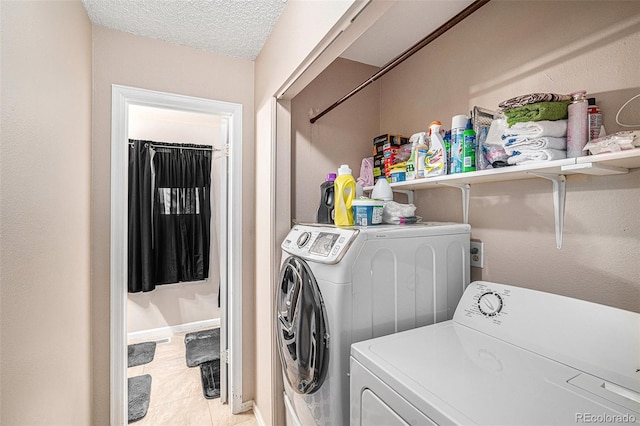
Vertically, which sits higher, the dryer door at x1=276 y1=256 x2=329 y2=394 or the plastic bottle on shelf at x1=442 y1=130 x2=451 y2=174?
the plastic bottle on shelf at x1=442 y1=130 x2=451 y2=174

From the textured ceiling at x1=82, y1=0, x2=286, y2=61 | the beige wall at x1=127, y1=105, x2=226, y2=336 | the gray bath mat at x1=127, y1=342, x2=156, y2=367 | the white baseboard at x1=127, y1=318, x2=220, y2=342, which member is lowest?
the gray bath mat at x1=127, y1=342, x2=156, y2=367

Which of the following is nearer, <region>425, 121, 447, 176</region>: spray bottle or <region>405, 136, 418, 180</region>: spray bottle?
<region>425, 121, 447, 176</region>: spray bottle

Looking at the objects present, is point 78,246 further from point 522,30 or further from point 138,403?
point 522,30

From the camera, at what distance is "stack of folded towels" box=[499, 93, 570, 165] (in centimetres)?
100

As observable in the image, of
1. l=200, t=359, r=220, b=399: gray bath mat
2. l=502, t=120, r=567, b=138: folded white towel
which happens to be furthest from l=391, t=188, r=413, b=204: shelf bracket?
l=200, t=359, r=220, b=399: gray bath mat

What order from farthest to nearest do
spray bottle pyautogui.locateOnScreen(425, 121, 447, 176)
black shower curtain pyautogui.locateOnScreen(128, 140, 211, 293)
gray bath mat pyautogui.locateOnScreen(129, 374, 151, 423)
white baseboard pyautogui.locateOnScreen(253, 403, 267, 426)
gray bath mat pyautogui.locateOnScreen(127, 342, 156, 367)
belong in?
black shower curtain pyautogui.locateOnScreen(128, 140, 211, 293) < gray bath mat pyautogui.locateOnScreen(127, 342, 156, 367) < gray bath mat pyautogui.locateOnScreen(129, 374, 151, 423) < white baseboard pyautogui.locateOnScreen(253, 403, 267, 426) < spray bottle pyautogui.locateOnScreen(425, 121, 447, 176)

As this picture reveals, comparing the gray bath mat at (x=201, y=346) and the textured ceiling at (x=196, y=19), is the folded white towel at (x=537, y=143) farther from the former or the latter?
the gray bath mat at (x=201, y=346)

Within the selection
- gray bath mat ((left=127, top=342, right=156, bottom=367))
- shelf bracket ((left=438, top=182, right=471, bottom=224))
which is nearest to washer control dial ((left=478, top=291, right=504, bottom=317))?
shelf bracket ((left=438, top=182, right=471, bottom=224))

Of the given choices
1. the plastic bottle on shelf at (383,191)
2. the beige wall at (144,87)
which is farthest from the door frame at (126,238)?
the plastic bottle on shelf at (383,191)

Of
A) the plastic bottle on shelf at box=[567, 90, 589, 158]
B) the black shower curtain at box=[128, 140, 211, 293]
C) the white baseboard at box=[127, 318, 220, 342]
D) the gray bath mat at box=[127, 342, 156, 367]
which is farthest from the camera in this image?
the white baseboard at box=[127, 318, 220, 342]

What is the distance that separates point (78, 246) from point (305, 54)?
1.50 metres

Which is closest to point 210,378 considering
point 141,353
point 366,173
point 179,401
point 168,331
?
point 179,401

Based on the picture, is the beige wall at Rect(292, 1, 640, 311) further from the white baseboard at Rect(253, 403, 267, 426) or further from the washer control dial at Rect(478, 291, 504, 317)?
the white baseboard at Rect(253, 403, 267, 426)

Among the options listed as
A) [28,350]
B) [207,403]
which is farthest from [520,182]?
[207,403]
